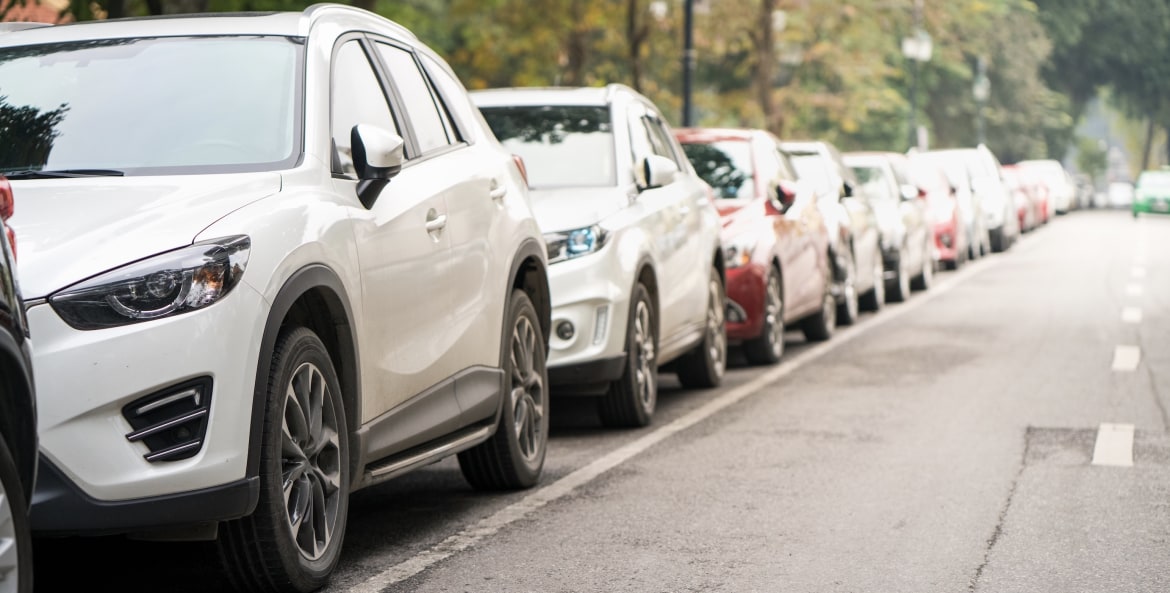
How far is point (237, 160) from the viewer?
5695 mm

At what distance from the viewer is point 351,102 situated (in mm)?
6293

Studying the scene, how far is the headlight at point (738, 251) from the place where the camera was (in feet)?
42.0

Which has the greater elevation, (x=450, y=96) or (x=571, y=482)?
(x=450, y=96)

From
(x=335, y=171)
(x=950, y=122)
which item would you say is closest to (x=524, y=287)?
(x=335, y=171)

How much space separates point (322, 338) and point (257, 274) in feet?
2.25

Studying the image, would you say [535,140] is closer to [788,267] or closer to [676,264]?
[676,264]

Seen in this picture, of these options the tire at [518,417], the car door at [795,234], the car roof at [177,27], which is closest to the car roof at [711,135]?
the car door at [795,234]

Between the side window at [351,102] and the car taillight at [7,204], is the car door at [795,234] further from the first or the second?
the car taillight at [7,204]

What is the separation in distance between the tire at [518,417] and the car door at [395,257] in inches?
31.4

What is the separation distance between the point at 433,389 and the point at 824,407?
467 centimetres

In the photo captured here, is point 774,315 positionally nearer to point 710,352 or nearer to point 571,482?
point 710,352

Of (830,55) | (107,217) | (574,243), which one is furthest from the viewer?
(830,55)

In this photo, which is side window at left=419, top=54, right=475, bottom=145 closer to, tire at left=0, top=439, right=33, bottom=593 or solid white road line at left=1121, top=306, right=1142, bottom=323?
tire at left=0, top=439, right=33, bottom=593

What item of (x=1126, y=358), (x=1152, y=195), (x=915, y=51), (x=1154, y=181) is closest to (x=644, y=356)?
(x=1126, y=358)
